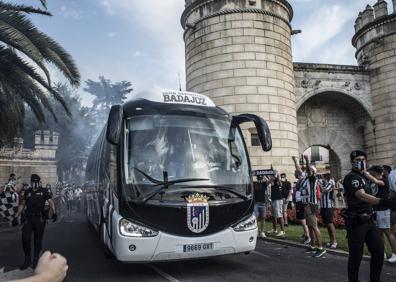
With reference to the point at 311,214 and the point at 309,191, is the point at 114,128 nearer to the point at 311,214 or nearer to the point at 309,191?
the point at 309,191

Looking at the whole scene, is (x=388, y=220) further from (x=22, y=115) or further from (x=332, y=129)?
(x=332, y=129)

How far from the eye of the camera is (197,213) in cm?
627

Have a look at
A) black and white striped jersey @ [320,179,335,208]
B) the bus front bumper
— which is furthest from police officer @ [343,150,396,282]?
black and white striped jersey @ [320,179,335,208]

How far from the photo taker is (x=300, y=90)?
72.7 feet

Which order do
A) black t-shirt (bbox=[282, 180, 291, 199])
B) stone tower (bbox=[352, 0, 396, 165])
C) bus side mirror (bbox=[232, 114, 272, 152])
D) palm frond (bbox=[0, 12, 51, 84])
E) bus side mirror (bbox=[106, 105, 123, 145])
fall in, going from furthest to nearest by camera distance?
stone tower (bbox=[352, 0, 396, 165])
black t-shirt (bbox=[282, 180, 291, 199])
palm frond (bbox=[0, 12, 51, 84])
bus side mirror (bbox=[232, 114, 272, 152])
bus side mirror (bbox=[106, 105, 123, 145])

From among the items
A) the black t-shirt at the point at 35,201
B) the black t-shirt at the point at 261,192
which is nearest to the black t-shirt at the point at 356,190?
the black t-shirt at the point at 35,201

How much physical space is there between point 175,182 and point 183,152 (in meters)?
0.62

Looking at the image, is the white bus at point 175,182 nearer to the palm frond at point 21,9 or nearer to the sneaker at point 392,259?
the sneaker at point 392,259

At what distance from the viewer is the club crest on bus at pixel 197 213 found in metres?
6.23

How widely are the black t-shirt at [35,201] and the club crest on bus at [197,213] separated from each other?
3246 mm

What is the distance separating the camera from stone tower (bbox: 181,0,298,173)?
1872cm

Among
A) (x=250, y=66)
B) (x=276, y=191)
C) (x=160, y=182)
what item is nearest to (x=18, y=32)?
(x=160, y=182)

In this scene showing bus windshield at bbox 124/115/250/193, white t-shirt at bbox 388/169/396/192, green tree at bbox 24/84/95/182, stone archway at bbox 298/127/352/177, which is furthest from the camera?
green tree at bbox 24/84/95/182

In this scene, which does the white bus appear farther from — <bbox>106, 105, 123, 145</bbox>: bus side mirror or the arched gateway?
the arched gateway
